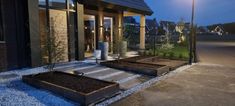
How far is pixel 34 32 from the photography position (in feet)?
23.7

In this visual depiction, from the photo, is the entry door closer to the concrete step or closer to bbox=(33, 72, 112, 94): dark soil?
the concrete step

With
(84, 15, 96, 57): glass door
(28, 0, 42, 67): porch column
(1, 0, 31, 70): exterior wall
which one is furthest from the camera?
(84, 15, 96, 57): glass door

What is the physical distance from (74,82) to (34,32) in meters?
3.00

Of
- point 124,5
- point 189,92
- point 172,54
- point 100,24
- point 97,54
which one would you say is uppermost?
point 124,5

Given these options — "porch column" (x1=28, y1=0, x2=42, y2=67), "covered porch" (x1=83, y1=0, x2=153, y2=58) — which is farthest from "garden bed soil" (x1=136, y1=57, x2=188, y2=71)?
"porch column" (x1=28, y1=0, x2=42, y2=67)

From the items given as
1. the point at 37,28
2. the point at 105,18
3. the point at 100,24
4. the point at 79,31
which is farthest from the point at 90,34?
the point at 37,28

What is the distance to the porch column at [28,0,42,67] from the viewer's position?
7121mm

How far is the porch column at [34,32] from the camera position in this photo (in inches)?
280

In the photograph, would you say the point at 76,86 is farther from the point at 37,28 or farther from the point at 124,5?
the point at 124,5

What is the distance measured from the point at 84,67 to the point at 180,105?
4.26 m

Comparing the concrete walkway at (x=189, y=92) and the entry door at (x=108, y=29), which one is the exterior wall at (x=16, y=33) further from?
the entry door at (x=108, y=29)

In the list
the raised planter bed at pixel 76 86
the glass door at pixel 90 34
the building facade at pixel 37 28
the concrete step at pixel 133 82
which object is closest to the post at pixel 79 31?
the building facade at pixel 37 28

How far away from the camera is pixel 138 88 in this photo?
550 cm

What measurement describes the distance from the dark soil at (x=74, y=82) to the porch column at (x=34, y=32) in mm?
1533
